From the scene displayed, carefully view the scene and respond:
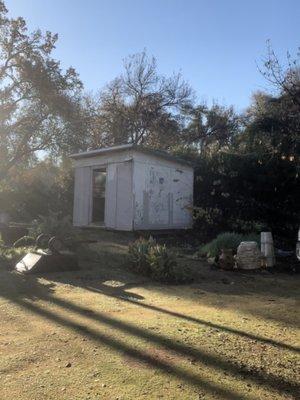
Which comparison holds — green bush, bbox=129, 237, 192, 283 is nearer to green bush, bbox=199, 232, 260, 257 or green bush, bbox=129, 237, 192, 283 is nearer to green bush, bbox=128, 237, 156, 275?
green bush, bbox=128, 237, 156, 275

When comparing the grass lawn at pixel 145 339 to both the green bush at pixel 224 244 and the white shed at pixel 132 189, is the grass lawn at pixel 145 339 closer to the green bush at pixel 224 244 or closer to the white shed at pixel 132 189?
the green bush at pixel 224 244

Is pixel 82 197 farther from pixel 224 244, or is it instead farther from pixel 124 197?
pixel 224 244

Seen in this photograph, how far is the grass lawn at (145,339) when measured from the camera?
404 centimetres

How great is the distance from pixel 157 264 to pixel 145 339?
4042mm

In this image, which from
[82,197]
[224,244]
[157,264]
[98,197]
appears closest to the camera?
[157,264]

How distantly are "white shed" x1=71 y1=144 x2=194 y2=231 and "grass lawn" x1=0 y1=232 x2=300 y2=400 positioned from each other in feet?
21.7

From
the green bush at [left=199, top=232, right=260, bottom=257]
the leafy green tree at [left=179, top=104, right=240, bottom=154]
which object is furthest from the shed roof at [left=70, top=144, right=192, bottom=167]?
the leafy green tree at [left=179, top=104, right=240, bottom=154]

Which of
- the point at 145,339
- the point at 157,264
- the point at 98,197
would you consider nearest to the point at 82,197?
the point at 98,197

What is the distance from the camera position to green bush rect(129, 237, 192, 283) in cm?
920

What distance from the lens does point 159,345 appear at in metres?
5.11

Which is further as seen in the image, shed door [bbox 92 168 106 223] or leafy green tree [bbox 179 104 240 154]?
leafy green tree [bbox 179 104 240 154]

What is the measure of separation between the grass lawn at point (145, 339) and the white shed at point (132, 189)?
6.63 meters

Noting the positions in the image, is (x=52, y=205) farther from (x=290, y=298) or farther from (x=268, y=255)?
(x=290, y=298)

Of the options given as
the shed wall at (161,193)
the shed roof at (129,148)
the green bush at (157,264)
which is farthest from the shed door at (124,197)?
the green bush at (157,264)
